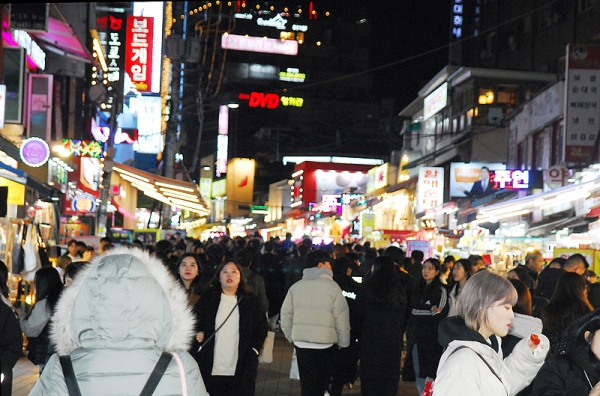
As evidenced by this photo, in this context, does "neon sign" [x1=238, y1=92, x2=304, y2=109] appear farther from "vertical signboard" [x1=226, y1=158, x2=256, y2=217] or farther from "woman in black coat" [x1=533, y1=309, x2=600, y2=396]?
"woman in black coat" [x1=533, y1=309, x2=600, y2=396]

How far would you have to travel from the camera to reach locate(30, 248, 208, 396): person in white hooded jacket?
314cm

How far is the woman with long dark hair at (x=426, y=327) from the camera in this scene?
8555mm

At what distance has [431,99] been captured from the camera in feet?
143

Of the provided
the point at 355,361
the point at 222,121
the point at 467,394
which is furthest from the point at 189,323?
the point at 222,121

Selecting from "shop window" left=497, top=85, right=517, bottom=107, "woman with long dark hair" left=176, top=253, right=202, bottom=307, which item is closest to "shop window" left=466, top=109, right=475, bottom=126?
"shop window" left=497, top=85, right=517, bottom=107

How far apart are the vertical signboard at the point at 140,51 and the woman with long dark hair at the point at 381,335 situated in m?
24.2

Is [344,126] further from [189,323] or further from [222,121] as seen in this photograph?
[189,323]

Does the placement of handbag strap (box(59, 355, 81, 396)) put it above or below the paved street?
above

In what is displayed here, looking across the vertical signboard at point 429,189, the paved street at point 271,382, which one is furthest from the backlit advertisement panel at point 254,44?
the paved street at point 271,382

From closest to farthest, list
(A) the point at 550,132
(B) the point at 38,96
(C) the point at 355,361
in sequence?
1. (C) the point at 355,361
2. (B) the point at 38,96
3. (A) the point at 550,132

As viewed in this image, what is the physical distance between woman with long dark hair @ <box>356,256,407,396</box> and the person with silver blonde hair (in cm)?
462

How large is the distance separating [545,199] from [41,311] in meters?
9.53

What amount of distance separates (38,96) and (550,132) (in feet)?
49.6

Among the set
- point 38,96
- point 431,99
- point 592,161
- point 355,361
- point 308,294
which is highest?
point 431,99
